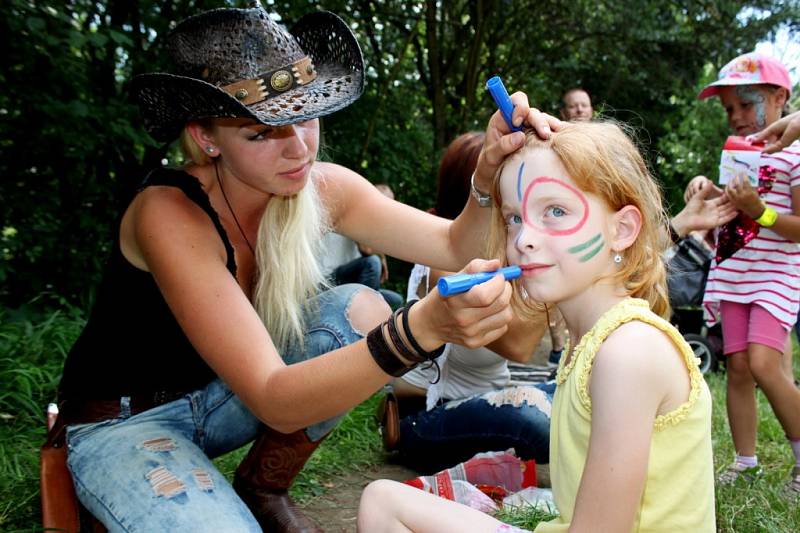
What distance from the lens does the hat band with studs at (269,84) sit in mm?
1795

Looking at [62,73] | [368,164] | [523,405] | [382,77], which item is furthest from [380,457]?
[382,77]

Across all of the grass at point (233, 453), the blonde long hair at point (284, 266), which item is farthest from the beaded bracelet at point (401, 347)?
the grass at point (233, 453)

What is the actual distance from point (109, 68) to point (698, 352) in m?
4.16

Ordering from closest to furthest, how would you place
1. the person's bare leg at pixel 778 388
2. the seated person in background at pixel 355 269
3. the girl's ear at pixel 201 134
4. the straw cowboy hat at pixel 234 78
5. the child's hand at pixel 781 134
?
the straw cowboy hat at pixel 234 78 < the girl's ear at pixel 201 134 < the child's hand at pixel 781 134 < the person's bare leg at pixel 778 388 < the seated person in background at pixel 355 269

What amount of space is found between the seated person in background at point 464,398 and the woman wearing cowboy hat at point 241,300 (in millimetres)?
489

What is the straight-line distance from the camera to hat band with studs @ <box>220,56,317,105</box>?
1.79 metres

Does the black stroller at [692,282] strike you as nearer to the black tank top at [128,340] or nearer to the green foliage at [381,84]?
the green foliage at [381,84]

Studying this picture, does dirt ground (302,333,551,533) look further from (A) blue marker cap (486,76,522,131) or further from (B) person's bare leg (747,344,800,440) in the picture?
(A) blue marker cap (486,76,522,131)

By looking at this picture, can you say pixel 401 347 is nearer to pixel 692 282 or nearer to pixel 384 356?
pixel 384 356

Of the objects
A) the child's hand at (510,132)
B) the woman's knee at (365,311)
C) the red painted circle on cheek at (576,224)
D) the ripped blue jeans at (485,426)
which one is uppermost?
the child's hand at (510,132)

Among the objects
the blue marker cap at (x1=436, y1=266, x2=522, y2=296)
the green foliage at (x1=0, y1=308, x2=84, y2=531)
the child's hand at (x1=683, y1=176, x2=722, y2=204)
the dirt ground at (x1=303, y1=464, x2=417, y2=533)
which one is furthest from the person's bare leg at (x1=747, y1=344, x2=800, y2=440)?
the green foliage at (x1=0, y1=308, x2=84, y2=531)

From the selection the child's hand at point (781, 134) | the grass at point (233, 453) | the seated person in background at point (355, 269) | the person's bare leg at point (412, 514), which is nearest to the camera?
the person's bare leg at point (412, 514)

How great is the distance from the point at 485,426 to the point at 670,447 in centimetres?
125

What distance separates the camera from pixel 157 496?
167cm
